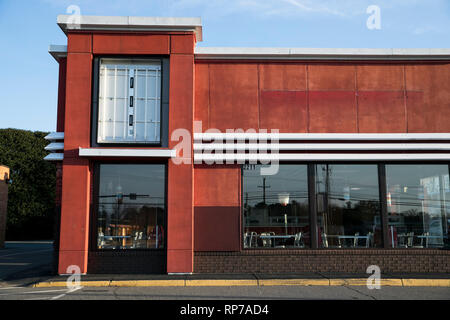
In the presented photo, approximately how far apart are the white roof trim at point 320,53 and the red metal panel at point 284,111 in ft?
3.64

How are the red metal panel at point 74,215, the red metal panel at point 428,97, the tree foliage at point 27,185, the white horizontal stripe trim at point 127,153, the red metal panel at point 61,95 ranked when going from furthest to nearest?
the tree foliage at point 27,185 → the red metal panel at point 428,97 → the red metal panel at point 61,95 → the white horizontal stripe trim at point 127,153 → the red metal panel at point 74,215

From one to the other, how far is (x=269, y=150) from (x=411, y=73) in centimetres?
494

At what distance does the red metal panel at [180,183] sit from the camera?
12.6 m

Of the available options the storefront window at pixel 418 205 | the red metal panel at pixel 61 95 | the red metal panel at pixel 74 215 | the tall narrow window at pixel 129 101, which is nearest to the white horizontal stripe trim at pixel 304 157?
the storefront window at pixel 418 205

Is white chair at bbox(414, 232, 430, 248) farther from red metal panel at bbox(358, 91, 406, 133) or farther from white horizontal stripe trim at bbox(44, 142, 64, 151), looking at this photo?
white horizontal stripe trim at bbox(44, 142, 64, 151)

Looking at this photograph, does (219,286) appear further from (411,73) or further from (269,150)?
(411,73)

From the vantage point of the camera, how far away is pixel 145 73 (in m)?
13.5

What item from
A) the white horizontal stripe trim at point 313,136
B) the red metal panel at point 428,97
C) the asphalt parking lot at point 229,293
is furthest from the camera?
the red metal panel at point 428,97

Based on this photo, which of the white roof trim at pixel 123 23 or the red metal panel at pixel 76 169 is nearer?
the red metal panel at pixel 76 169

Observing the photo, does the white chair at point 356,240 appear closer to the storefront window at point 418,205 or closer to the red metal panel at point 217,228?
the storefront window at point 418,205

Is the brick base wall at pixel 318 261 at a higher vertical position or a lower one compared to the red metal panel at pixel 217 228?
lower

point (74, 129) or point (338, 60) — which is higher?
point (338, 60)
